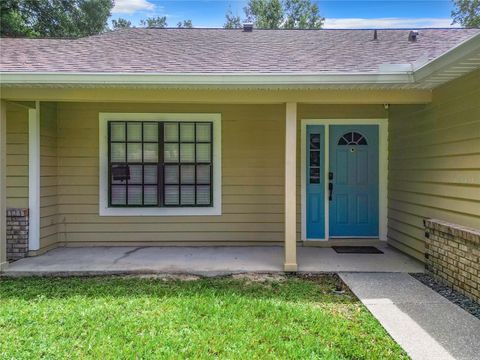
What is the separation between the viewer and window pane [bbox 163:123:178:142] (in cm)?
610

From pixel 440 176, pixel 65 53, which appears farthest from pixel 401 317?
pixel 65 53

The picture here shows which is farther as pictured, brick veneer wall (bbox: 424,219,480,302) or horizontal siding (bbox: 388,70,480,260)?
horizontal siding (bbox: 388,70,480,260)

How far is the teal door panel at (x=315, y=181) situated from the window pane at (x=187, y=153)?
6.21 feet

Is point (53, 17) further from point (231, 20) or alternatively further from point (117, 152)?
point (117, 152)

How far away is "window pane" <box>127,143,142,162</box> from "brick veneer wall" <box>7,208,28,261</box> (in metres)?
1.68

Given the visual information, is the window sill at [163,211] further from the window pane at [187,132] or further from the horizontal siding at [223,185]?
the window pane at [187,132]

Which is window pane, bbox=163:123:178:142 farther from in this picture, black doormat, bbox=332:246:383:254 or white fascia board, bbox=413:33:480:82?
white fascia board, bbox=413:33:480:82

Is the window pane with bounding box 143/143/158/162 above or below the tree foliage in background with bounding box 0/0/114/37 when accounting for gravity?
below

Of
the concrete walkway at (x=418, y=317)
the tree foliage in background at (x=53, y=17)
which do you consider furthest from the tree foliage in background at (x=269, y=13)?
the concrete walkway at (x=418, y=317)

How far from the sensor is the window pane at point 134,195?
6102 mm

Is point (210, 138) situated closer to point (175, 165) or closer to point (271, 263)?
point (175, 165)

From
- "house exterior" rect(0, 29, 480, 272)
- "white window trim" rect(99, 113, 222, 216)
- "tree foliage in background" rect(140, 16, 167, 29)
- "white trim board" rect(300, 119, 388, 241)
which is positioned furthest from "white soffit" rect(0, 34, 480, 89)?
"tree foliage in background" rect(140, 16, 167, 29)

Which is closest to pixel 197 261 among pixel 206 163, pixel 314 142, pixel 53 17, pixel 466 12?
pixel 206 163

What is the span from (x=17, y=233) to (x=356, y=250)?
5.00 m
